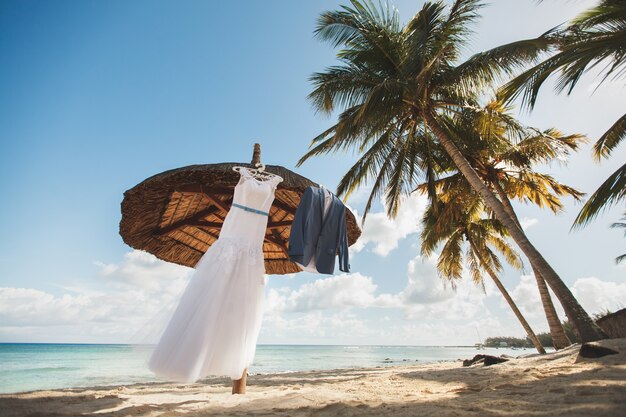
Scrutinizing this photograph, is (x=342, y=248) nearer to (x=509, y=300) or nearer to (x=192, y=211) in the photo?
(x=192, y=211)

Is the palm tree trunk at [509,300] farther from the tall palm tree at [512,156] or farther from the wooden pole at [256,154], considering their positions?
the wooden pole at [256,154]

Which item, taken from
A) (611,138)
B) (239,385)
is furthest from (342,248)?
(611,138)

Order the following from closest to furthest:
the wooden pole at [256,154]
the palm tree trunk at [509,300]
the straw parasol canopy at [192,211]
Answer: the straw parasol canopy at [192,211], the wooden pole at [256,154], the palm tree trunk at [509,300]

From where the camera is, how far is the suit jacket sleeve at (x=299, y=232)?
338cm

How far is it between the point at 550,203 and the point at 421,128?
512 cm

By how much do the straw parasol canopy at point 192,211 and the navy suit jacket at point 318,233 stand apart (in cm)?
37

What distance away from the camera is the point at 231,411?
2439 mm

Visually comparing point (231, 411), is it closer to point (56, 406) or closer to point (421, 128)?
point (56, 406)

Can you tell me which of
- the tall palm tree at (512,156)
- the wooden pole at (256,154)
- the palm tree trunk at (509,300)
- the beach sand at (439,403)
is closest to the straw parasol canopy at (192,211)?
the wooden pole at (256,154)

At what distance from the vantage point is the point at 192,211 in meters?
5.02

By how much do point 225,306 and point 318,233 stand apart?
1.30 m

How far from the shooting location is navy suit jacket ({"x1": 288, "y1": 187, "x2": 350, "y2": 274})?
3438mm

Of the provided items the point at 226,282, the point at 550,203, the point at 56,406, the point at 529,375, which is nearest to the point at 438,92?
the point at 550,203

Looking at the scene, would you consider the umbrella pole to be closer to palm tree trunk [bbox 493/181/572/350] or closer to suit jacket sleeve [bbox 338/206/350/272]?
suit jacket sleeve [bbox 338/206/350/272]
